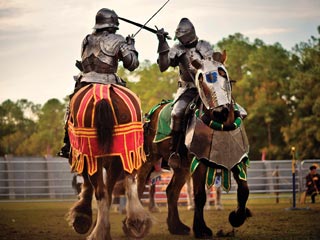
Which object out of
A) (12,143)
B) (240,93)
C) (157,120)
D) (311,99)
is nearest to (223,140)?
(157,120)

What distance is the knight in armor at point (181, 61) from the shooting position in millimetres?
11828

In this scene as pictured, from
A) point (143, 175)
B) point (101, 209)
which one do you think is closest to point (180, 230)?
point (143, 175)

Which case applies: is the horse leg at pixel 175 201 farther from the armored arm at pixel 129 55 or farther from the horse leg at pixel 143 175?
the armored arm at pixel 129 55

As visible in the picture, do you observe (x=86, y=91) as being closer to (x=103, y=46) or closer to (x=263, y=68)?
(x=103, y=46)

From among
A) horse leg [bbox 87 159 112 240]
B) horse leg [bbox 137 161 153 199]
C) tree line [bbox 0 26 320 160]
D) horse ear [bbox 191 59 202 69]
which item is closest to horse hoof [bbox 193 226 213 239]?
horse leg [bbox 87 159 112 240]

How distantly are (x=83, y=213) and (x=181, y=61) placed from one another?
3209 millimetres

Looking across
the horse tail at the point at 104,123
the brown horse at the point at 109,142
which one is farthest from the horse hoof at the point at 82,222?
the horse tail at the point at 104,123

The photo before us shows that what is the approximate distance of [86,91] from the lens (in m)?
9.95

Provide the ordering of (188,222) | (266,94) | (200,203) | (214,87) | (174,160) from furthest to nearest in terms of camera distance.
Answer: (266,94) → (188,222) → (174,160) → (200,203) → (214,87)

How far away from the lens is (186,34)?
40.3 ft

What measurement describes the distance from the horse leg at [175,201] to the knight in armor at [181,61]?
0.87 metres

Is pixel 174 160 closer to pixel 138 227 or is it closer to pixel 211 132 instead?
pixel 211 132

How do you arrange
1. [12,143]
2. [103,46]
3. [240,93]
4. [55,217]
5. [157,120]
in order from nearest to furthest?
1. [103,46]
2. [157,120]
3. [55,217]
4. [240,93]
5. [12,143]

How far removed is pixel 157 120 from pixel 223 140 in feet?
6.64
